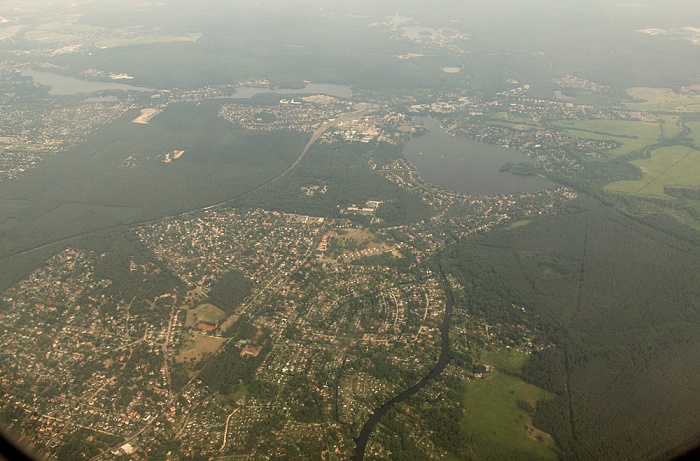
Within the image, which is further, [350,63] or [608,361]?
[350,63]

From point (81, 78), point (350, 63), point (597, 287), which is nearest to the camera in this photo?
point (597, 287)

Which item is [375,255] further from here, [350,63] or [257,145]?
[350,63]

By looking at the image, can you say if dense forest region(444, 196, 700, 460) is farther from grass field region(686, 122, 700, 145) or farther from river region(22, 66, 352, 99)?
river region(22, 66, 352, 99)

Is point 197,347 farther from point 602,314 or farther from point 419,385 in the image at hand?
point 602,314

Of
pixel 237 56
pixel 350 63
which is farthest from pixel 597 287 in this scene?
pixel 237 56

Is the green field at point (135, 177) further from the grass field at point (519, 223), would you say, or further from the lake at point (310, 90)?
the grass field at point (519, 223)

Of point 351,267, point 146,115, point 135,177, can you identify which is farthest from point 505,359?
point 146,115
